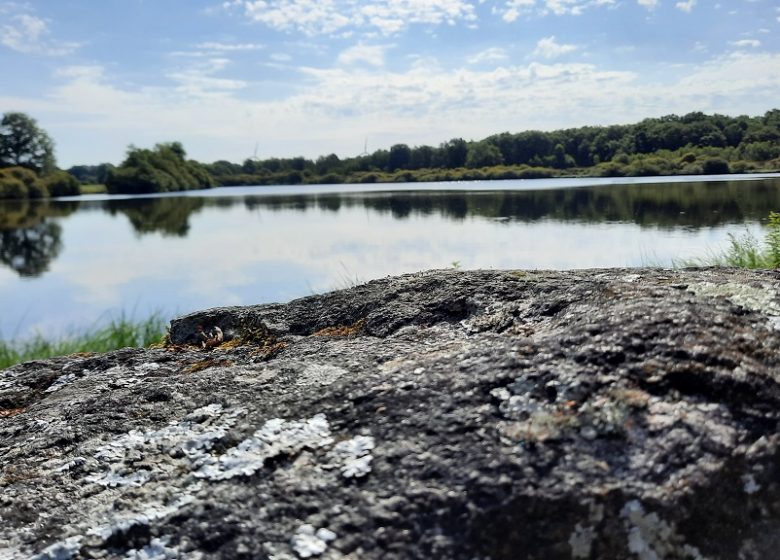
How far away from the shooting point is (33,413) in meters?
2.15

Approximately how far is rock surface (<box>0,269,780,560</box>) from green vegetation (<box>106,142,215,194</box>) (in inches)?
2891

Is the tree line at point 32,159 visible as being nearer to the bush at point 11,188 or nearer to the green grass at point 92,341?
the bush at point 11,188

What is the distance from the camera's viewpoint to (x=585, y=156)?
7750cm

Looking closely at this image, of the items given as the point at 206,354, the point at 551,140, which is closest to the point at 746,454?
the point at 206,354

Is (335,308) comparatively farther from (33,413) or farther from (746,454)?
(746,454)

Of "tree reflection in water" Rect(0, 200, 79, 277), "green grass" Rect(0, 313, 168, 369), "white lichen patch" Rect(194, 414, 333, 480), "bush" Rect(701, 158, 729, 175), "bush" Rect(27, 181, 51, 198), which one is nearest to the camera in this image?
"white lichen patch" Rect(194, 414, 333, 480)

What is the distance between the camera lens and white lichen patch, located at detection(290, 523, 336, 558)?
1289mm

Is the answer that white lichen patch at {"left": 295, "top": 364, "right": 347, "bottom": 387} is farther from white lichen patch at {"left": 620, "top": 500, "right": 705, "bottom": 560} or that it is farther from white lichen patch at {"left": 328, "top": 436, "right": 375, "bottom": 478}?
white lichen patch at {"left": 620, "top": 500, "right": 705, "bottom": 560}

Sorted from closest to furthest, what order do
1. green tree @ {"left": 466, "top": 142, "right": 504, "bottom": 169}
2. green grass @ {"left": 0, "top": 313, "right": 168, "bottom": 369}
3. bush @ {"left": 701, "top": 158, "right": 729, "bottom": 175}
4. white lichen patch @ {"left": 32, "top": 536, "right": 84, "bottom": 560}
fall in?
white lichen patch @ {"left": 32, "top": 536, "right": 84, "bottom": 560} < green grass @ {"left": 0, "top": 313, "right": 168, "bottom": 369} < bush @ {"left": 701, "top": 158, "right": 729, "bottom": 175} < green tree @ {"left": 466, "top": 142, "right": 504, "bottom": 169}

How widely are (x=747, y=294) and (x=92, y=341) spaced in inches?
313

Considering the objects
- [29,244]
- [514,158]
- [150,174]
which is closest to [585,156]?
[514,158]

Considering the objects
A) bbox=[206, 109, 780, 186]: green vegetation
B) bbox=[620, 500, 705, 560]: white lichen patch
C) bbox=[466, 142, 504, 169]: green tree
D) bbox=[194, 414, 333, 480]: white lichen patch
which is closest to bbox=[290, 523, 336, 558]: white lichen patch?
bbox=[194, 414, 333, 480]: white lichen patch

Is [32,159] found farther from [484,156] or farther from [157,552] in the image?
[157,552]

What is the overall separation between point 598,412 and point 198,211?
38.7 m
